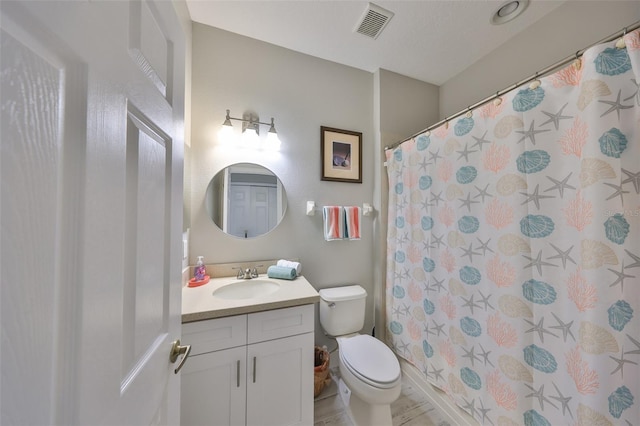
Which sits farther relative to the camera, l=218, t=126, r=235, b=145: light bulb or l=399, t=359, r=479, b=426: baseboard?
l=218, t=126, r=235, b=145: light bulb

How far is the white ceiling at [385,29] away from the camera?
51.5 inches

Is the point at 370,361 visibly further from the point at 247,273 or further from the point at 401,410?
the point at 247,273

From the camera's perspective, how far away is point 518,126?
1.02 m

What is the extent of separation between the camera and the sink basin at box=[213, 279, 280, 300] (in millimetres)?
1364

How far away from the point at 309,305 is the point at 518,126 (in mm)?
1357

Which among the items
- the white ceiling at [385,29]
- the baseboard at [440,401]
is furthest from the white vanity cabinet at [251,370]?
the white ceiling at [385,29]

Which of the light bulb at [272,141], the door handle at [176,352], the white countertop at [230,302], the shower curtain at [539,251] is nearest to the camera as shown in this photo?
the door handle at [176,352]

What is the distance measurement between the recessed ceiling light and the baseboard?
7.93 feet

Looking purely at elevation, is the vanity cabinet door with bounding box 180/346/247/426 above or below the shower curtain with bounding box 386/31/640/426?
below

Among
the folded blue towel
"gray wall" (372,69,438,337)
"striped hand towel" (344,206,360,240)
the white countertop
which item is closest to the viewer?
the white countertop

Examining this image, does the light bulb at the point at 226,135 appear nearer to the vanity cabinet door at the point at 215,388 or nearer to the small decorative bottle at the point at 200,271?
the small decorative bottle at the point at 200,271

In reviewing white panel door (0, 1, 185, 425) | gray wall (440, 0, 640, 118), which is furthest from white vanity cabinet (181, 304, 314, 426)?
gray wall (440, 0, 640, 118)

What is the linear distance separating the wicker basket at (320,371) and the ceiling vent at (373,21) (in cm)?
227

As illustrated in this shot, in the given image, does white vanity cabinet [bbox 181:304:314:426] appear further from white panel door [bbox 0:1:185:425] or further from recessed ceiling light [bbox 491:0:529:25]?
recessed ceiling light [bbox 491:0:529:25]
